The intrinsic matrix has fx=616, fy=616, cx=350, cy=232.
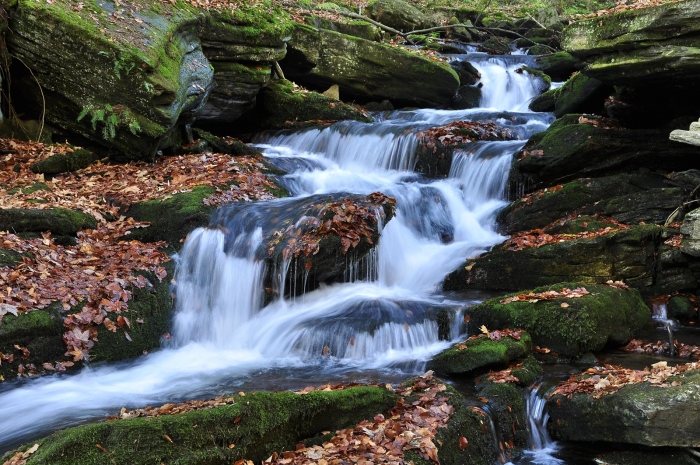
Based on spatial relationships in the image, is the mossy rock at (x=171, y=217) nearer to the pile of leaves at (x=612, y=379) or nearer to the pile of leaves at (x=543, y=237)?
the pile of leaves at (x=543, y=237)

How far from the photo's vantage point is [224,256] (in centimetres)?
950

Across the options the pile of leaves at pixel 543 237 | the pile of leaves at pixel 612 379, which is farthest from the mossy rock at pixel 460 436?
the pile of leaves at pixel 543 237

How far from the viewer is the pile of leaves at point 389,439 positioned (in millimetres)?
4703

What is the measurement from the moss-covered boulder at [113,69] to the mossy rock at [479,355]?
7.06 metres

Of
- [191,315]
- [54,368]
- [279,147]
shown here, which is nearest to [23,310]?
[54,368]

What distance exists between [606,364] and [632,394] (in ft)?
5.47

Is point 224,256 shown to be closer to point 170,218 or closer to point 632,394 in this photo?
point 170,218

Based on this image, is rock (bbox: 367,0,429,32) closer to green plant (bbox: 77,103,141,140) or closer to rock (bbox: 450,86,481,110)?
rock (bbox: 450,86,481,110)

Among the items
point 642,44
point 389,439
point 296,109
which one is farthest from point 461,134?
point 389,439

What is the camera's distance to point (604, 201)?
1101cm

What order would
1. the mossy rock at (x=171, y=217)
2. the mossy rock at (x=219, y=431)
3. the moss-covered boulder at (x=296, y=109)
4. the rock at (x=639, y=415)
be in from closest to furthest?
the mossy rock at (x=219, y=431) < the rock at (x=639, y=415) < the mossy rock at (x=171, y=217) < the moss-covered boulder at (x=296, y=109)

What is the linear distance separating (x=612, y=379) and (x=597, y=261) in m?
3.22

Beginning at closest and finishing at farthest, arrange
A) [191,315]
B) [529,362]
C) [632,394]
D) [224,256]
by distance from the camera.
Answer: [632,394] → [529,362] → [191,315] → [224,256]

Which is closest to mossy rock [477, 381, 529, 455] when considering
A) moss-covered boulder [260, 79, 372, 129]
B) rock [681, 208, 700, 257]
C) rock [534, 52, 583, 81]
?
rock [681, 208, 700, 257]
